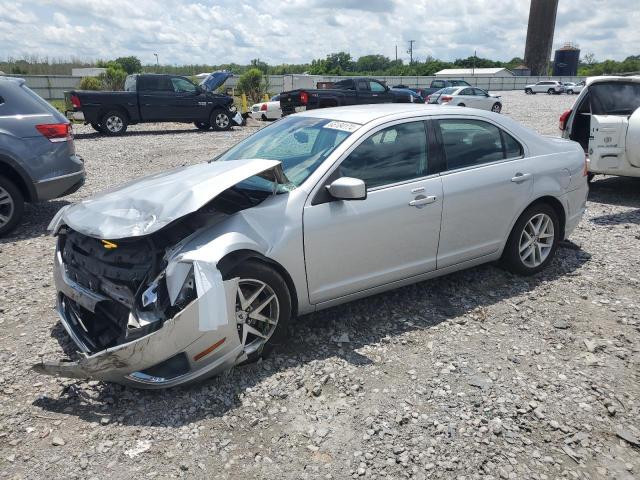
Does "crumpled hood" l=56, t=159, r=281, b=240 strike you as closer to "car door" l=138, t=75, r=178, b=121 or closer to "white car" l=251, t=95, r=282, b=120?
"car door" l=138, t=75, r=178, b=121

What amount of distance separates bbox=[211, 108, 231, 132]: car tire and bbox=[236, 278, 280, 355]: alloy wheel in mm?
15382

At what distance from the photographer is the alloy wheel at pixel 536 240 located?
4883mm

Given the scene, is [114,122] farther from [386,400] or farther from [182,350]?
[386,400]

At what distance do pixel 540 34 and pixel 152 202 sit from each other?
271 feet

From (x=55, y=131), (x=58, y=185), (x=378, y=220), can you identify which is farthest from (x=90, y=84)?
(x=378, y=220)

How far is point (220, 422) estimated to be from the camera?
3023 mm

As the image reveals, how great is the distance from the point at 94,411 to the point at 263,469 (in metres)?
1.15

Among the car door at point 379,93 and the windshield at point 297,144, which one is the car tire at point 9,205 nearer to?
the windshield at point 297,144

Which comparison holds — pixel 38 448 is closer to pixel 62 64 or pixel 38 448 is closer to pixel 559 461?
pixel 559 461

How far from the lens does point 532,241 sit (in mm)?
4934

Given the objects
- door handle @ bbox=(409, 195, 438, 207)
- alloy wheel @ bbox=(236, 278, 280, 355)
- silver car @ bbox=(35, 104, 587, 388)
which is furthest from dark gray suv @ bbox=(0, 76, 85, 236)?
door handle @ bbox=(409, 195, 438, 207)

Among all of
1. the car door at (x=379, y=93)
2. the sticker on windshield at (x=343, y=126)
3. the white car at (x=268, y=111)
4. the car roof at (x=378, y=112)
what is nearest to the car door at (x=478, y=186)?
the car roof at (x=378, y=112)

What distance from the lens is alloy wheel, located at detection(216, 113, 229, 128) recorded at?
59.0ft

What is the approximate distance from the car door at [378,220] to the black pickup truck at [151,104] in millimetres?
13980
